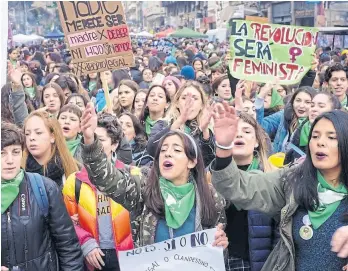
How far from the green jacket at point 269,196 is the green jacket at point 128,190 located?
0.45m

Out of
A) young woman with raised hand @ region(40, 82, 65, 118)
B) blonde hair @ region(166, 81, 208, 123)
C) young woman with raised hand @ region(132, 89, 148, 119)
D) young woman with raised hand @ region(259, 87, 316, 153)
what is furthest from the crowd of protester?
young woman with raised hand @ region(132, 89, 148, 119)

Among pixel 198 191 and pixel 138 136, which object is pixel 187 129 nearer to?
pixel 138 136

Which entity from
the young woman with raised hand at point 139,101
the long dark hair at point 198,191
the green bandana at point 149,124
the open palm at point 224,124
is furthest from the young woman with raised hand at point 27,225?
the young woman with raised hand at point 139,101

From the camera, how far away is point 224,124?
2.50 meters

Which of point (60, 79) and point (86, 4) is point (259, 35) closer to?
point (86, 4)

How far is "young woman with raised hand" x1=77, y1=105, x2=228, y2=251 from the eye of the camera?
279 cm

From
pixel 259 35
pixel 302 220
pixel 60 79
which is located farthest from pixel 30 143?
pixel 60 79

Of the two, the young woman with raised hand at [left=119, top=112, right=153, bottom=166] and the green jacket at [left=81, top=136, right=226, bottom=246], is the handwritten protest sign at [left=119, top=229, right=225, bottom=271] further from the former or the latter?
the young woman with raised hand at [left=119, top=112, right=153, bottom=166]

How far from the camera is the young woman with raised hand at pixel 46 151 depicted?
12.6 feet

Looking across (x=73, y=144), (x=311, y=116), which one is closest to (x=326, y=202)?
(x=311, y=116)

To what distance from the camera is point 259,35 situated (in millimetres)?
5570

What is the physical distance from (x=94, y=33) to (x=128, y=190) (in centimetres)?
283

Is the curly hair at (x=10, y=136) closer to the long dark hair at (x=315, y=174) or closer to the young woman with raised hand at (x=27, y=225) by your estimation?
the young woman with raised hand at (x=27, y=225)

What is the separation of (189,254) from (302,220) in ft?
2.06
